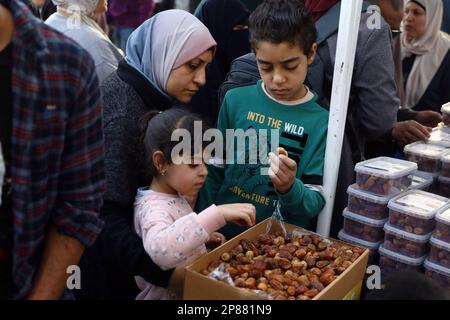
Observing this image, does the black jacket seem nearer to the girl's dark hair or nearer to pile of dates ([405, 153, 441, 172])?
the girl's dark hair

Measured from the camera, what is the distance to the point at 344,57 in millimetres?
1686

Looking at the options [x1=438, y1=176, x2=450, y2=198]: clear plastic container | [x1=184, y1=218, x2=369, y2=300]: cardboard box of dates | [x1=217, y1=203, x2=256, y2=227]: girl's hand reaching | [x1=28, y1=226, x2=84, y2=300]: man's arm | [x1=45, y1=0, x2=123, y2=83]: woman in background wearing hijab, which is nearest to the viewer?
[x1=28, y1=226, x2=84, y2=300]: man's arm

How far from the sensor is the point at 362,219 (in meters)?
1.90

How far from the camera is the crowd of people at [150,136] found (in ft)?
3.46

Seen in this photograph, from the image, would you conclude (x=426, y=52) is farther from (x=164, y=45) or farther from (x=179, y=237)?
(x=179, y=237)

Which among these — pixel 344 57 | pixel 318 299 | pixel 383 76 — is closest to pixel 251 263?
pixel 318 299

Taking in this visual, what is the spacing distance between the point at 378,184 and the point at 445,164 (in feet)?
1.54

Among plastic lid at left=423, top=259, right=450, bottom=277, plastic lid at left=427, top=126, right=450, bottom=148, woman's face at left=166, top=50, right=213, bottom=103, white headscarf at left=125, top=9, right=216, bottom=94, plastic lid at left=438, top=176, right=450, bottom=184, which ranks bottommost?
plastic lid at left=423, top=259, right=450, bottom=277

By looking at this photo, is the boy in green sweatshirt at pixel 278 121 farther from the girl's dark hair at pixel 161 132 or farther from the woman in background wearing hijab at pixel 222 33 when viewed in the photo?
the woman in background wearing hijab at pixel 222 33

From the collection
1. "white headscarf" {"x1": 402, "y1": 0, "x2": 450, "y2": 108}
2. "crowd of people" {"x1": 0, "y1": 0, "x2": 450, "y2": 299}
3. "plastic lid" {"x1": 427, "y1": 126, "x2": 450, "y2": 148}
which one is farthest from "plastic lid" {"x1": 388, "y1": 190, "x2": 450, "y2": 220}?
"white headscarf" {"x1": 402, "y1": 0, "x2": 450, "y2": 108}

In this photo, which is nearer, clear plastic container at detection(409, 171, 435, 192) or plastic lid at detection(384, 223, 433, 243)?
plastic lid at detection(384, 223, 433, 243)

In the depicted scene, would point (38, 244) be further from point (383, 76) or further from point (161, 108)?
point (383, 76)

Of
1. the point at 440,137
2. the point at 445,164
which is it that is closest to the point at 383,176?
the point at 445,164

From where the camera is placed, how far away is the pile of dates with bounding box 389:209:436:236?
1779 millimetres
